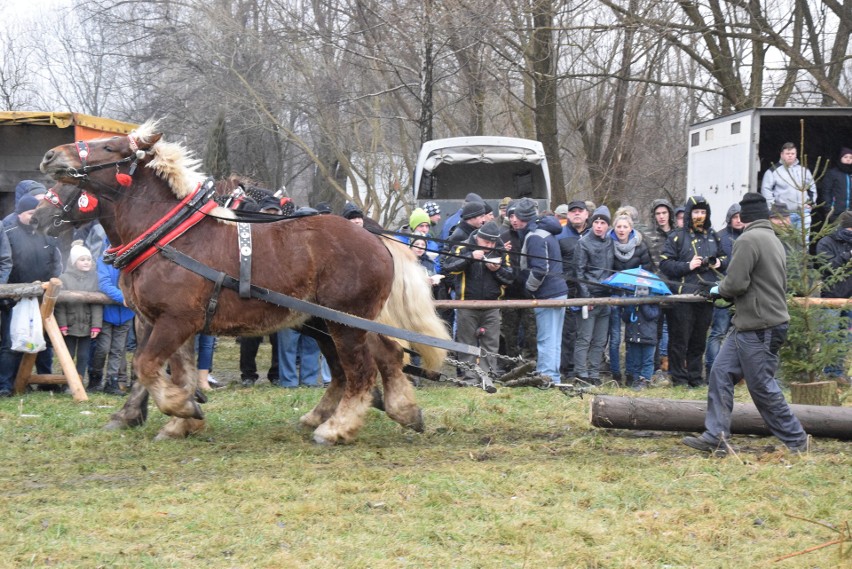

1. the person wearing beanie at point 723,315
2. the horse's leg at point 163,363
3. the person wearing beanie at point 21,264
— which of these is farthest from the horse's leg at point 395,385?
the person wearing beanie at point 723,315

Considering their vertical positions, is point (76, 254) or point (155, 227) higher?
point (155, 227)

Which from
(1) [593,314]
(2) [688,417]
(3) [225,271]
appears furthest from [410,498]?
(1) [593,314]

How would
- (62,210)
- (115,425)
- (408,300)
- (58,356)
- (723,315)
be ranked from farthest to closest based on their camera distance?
(723,315) → (58,356) → (115,425) → (408,300) → (62,210)

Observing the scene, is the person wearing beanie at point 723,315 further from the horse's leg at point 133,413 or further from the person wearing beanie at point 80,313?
the person wearing beanie at point 80,313

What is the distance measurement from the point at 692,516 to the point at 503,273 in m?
5.79

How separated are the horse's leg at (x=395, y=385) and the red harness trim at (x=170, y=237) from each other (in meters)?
1.60

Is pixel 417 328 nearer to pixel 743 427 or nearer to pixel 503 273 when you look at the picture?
pixel 743 427

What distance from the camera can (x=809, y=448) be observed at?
7203 mm

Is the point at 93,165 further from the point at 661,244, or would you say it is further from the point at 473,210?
the point at 661,244

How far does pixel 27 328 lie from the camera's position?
954 cm

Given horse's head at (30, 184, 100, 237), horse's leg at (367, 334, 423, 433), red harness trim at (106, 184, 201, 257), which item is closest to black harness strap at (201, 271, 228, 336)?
red harness trim at (106, 184, 201, 257)

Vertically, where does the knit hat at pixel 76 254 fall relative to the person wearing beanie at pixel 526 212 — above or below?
below

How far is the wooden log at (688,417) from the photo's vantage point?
7473 millimetres

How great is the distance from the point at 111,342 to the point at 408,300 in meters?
4.22
